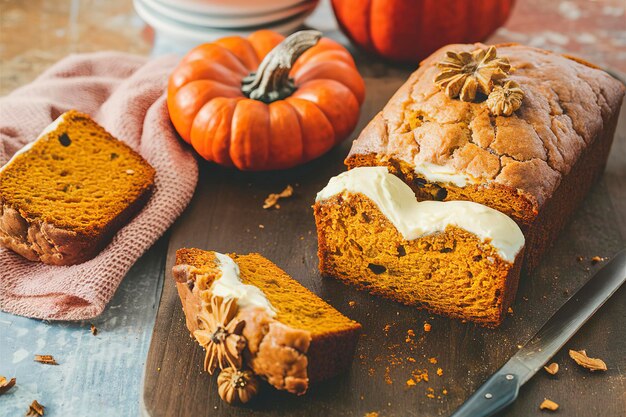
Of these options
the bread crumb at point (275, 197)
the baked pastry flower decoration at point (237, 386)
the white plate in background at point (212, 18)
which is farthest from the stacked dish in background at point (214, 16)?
the baked pastry flower decoration at point (237, 386)

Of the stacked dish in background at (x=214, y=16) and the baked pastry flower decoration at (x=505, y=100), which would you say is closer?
the baked pastry flower decoration at (x=505, y=100)

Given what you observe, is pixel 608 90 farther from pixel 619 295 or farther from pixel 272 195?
pixel 272 195

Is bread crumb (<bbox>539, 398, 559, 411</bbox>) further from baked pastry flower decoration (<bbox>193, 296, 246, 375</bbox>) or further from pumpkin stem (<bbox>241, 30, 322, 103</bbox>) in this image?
pumpkin stem (<bbox>241, 30, 322, 103</bbox>)

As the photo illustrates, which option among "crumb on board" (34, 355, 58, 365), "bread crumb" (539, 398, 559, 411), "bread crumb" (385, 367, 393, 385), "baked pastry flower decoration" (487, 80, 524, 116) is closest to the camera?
"bread crumb" (539, 398, 559, 411)

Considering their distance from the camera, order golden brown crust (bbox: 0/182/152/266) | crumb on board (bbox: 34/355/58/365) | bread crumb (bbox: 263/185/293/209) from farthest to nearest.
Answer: bread crumb (bbox: 263/185/293/209)
golden brown crust (bbox: 0/182/152/266)
crumb on board (bbox: 34/355/58/365)

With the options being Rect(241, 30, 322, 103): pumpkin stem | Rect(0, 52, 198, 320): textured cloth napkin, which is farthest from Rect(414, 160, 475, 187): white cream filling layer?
Rect(0, 52, 198, 320): textured cloth napkin

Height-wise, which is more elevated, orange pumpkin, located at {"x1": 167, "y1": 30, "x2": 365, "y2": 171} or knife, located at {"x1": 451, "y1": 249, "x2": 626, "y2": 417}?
orange pumpkin, located at {"x1": 167, "y1": 30, "x2": 365, "y2": 171}

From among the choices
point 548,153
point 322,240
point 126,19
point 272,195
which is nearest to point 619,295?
point 548,153

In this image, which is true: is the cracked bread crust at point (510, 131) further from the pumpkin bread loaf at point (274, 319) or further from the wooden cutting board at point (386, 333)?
the pumpkin bread loaf at point (274, 319)
